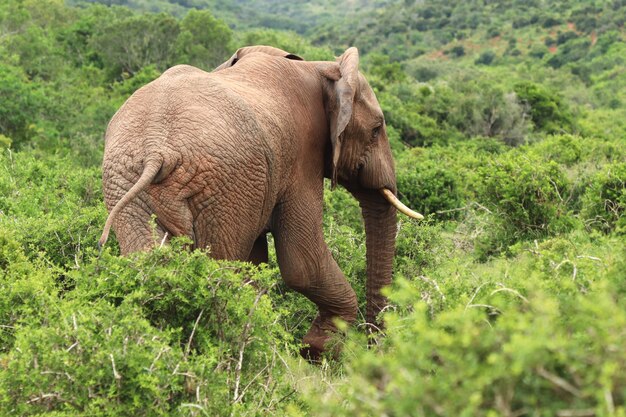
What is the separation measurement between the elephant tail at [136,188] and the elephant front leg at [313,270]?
1.19 meters

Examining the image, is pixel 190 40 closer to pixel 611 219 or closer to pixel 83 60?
pixel 83 60

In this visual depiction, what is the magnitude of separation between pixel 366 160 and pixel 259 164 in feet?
4.80

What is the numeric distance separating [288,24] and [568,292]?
93227 millimetres

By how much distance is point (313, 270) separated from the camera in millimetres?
4734

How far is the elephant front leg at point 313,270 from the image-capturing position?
4.59 m

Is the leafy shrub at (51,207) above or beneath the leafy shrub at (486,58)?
above

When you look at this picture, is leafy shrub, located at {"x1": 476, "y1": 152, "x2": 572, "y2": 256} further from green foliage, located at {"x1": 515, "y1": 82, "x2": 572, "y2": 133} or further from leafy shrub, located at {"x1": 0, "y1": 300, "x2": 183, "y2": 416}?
green foliage, located at {"x1": 515, "y1": 82, "x2": 572, "y2": 133}

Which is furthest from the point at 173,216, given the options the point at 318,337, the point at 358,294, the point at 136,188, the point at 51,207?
the point at 51,207

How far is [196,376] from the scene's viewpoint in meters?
2.75

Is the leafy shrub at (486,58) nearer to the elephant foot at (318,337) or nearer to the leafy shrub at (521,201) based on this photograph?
the leafy shrub at (521,201)

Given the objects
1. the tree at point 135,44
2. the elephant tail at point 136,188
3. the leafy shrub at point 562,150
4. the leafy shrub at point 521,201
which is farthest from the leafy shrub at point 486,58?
the elephant tail at point 136,188

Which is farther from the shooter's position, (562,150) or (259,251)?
(562,150)

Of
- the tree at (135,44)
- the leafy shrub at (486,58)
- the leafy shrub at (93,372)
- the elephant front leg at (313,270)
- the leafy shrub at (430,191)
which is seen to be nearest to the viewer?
the leafy shrub at (93,372)

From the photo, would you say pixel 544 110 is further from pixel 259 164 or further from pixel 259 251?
pixel 259 164
